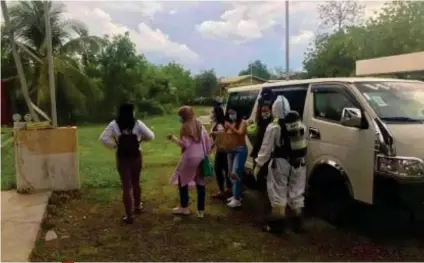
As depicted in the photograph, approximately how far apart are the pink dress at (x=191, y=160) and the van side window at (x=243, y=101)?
55.8 inches

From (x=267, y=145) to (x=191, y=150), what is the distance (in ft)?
3.86

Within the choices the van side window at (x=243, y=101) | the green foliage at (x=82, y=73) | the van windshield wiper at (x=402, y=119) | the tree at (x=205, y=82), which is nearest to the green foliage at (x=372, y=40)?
the green foliage at (x=82, y=73)

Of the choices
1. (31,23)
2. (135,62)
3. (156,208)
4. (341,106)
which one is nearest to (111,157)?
(156,208)

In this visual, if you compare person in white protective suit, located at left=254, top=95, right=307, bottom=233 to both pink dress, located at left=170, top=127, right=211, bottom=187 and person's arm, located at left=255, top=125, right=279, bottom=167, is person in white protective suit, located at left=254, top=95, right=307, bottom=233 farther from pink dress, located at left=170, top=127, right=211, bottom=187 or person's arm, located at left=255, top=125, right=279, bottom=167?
pink dress, located at left=170, top=127, right=211, bottom=187

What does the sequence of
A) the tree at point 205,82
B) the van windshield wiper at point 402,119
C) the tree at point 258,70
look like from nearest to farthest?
the van windshield wiper at point 402,119 → the tree at point 205,82 → the tree at point 258,70

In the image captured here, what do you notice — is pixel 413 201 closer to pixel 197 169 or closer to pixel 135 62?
pixel 197 169

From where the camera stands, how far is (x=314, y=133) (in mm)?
5820

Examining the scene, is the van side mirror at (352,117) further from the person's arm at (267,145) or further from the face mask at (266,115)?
the face mask at (266,115)

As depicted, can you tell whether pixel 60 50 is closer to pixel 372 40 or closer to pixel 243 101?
pixel 372 40

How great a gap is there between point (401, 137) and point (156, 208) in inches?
141

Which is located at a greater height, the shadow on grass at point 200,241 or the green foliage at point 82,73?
the green foliage at point 82,73

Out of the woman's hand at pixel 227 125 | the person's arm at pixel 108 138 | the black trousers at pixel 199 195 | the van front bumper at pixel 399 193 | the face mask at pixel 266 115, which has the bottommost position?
the black trousers at pixel 199 195

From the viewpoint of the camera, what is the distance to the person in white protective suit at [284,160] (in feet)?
17.5

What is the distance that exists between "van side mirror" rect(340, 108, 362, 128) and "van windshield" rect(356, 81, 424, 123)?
8.6 inches
